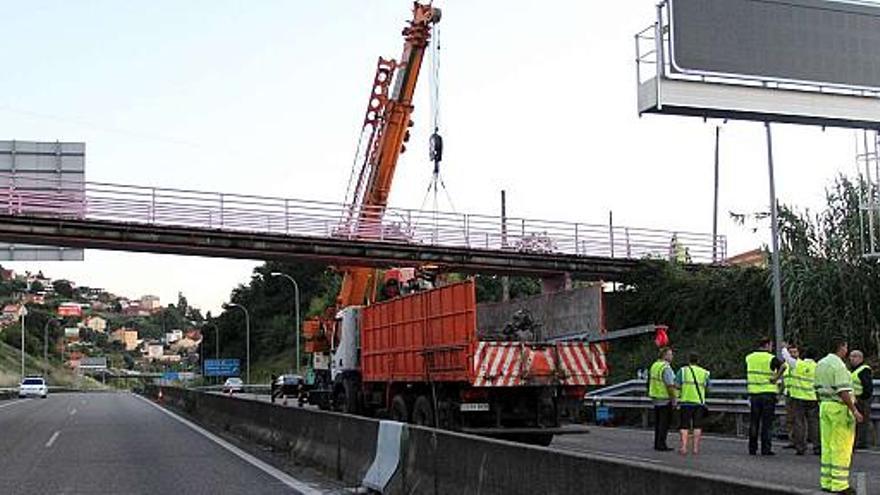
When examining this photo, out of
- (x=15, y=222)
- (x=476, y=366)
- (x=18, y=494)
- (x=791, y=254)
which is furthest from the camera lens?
(x=15, y=222)

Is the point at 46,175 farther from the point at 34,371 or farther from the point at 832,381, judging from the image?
the point at 34,371

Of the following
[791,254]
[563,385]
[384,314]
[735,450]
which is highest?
[791,254]

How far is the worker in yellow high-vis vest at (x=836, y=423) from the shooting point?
9320mm

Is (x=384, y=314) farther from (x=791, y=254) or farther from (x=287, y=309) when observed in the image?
(x=287, y=309)

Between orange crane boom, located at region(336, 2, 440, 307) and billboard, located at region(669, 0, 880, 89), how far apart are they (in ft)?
56.9

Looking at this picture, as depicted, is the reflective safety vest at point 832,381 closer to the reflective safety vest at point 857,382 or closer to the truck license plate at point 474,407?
the reflective safety vest at point 857,382

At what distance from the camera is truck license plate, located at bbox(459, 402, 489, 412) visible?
16.1m

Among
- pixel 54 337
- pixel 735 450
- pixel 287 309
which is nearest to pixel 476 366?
pixel 735 450

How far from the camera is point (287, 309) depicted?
113 meters

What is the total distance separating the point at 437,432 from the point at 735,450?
28.2 feet

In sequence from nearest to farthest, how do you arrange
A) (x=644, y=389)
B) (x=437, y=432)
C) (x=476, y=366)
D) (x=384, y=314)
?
(x=437, y=432) < (x=476, y=366) < (x=384, y=314) < (x=644, y=389)

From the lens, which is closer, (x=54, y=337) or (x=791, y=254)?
(x=791, y=254)

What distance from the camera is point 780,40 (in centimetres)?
1697

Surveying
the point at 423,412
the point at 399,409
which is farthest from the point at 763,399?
the point at 399,409
